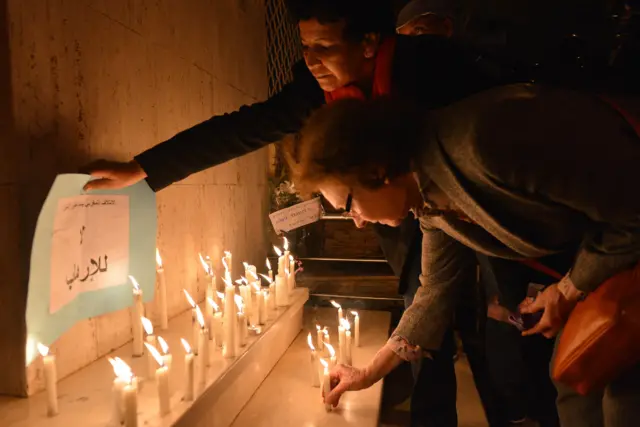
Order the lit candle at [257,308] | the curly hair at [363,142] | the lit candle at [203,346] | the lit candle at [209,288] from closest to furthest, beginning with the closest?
the curly hair at [363,142] < the lit candle at [203,346] < the lit candle at [209,288] < the lit candle at [257,308]

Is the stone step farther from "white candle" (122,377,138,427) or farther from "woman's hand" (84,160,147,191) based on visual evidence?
"woman's hand" (84,160,147,191)

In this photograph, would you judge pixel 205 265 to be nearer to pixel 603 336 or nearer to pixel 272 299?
pixel 272 299

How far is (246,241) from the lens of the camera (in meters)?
2.58

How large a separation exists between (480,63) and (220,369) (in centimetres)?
111

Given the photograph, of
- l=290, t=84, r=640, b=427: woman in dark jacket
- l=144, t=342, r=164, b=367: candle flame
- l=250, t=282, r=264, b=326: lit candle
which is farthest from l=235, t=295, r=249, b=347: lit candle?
l=290, t=84, r=640, b=427: woman in dark jacket

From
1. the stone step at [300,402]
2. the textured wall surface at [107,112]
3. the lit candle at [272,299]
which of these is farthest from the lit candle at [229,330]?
the lit candle at [272,299]

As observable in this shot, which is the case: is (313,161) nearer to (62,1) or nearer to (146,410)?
(146,410)

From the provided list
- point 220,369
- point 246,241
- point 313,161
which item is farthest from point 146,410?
point 246,241

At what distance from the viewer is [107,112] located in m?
1.41

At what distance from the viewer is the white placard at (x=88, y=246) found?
3.77 ft

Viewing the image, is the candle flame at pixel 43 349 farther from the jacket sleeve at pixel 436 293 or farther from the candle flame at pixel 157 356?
the jacket sleeve at pixel 436 293

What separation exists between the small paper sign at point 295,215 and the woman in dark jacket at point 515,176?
Answer: 1.05m

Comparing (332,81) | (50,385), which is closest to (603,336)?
(332,81)

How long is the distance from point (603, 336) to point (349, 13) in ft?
3.14
